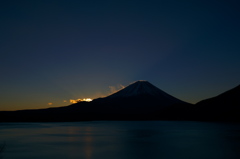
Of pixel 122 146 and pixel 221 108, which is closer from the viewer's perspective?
pixel 122 146

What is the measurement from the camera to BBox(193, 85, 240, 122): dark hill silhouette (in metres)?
147

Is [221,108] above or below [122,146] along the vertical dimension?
above

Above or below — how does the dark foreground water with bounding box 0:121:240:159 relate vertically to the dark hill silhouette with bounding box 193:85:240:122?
below

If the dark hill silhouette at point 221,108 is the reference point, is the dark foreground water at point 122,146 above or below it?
below

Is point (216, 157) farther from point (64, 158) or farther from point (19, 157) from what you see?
point (19, 157)

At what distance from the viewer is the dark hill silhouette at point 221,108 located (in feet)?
482

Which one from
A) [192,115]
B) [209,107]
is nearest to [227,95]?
[209,107]

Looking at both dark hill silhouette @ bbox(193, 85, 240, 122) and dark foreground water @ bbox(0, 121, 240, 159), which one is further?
dark hill silhouette @ bbox(193, 85, 240, 122)

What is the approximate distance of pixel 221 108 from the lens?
531 feet

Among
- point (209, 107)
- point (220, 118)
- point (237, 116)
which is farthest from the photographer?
point (209, 107)

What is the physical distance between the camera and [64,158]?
23.3 metres

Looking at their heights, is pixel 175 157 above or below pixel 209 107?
below

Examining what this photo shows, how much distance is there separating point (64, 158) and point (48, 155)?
2540 mm

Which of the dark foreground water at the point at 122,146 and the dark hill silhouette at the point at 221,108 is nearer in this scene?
the dark foreground water at the point at 122,146
